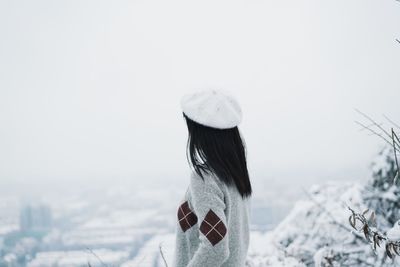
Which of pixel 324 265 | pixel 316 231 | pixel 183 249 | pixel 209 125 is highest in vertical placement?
pixel 209 125

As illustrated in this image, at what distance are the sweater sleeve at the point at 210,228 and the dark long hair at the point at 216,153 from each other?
10 cm

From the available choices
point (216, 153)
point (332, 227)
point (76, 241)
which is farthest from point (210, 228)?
point (332, 227)

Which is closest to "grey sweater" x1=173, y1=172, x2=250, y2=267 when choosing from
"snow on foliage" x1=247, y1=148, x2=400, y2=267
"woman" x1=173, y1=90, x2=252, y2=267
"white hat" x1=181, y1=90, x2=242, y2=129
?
"woman" x1=173, y1=90, x2=252, y2=267

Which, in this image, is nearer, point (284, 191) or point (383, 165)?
point (383, 165)

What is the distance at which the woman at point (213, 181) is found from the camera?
66.4 inches

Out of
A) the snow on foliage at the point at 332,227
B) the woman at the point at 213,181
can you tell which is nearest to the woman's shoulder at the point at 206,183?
the woman at the point at 213,181

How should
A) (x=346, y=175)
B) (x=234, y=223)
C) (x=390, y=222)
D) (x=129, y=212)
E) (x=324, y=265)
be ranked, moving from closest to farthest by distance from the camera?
(x=234, y=223) → (x=324, y=265) → (x=346, y=175) → (x=390, y=222) → (x=129, y=212)

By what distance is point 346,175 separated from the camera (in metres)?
3.86

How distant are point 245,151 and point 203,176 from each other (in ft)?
0.97

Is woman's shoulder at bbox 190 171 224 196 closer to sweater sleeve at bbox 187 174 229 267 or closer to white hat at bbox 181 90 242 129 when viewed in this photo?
sweater sleeve at bbox 187 174 229 267

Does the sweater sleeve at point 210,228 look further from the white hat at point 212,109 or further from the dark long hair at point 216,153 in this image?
the white hat at point 212,109

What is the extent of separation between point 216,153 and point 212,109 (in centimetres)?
19

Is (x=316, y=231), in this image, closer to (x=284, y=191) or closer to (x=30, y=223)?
(x=284, y=191)

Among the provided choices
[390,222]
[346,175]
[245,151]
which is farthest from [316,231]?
[245,151]
